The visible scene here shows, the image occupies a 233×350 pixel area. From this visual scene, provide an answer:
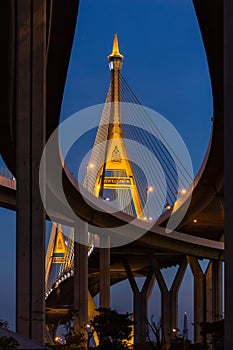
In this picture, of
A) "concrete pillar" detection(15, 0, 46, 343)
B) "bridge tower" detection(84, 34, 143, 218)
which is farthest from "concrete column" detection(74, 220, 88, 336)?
"concrete pillar" detection(15, 0, 46, 343)

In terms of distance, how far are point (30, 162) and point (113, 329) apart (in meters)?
4.51

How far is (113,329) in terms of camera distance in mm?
19859

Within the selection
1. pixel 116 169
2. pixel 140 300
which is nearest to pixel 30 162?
pixel 116 169

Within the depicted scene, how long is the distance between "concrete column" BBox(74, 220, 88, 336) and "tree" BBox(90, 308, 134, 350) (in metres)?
21.5

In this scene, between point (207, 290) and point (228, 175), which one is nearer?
point (228, 175)

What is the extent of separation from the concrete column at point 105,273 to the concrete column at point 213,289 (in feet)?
32.9

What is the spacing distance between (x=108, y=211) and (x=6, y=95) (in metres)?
17.4

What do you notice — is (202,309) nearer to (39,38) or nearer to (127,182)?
(127,182)

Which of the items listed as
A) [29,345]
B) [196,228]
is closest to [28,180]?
[29,345]

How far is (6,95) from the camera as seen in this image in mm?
25562

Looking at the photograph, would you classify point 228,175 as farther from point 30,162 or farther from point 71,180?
point 71,180

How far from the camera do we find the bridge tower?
5594cm

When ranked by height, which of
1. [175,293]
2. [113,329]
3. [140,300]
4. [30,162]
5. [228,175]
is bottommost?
[140,300]

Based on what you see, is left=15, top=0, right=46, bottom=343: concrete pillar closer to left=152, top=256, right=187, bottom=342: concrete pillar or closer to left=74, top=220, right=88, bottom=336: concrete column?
left=74, top=220, right=88, bottom=336: concrete column
